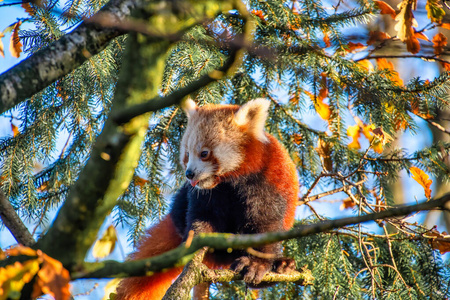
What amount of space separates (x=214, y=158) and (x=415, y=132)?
63.2 inches

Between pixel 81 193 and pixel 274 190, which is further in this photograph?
pixel 274 190

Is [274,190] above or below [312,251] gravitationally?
above

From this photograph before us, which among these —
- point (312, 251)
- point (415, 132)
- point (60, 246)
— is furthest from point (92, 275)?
point (415, 132)

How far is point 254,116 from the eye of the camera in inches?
129

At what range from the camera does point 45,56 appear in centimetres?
149

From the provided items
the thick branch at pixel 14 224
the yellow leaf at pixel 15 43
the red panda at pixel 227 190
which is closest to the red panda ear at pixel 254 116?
the red panda at pixel 227 190

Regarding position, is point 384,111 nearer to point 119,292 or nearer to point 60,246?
point 119,292

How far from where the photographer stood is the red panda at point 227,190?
122 inches

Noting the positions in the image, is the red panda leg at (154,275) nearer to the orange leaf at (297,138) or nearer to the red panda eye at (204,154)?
the red panda eye at (204,154)

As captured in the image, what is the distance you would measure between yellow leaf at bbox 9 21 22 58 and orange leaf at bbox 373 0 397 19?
2601 mm

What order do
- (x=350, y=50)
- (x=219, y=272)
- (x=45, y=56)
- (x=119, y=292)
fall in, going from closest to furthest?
1. (x=45, y=56)
2. (x=219, y=272)
3. (x=119, y=292)
4. (x=350, y=50)

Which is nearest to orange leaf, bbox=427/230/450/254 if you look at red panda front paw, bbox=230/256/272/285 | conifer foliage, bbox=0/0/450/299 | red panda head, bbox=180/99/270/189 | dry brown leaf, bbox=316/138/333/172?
conifer foliage, bbox=0/0/450/299

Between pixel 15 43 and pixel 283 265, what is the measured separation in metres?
2.54

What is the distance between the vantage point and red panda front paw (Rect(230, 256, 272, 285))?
281cm
